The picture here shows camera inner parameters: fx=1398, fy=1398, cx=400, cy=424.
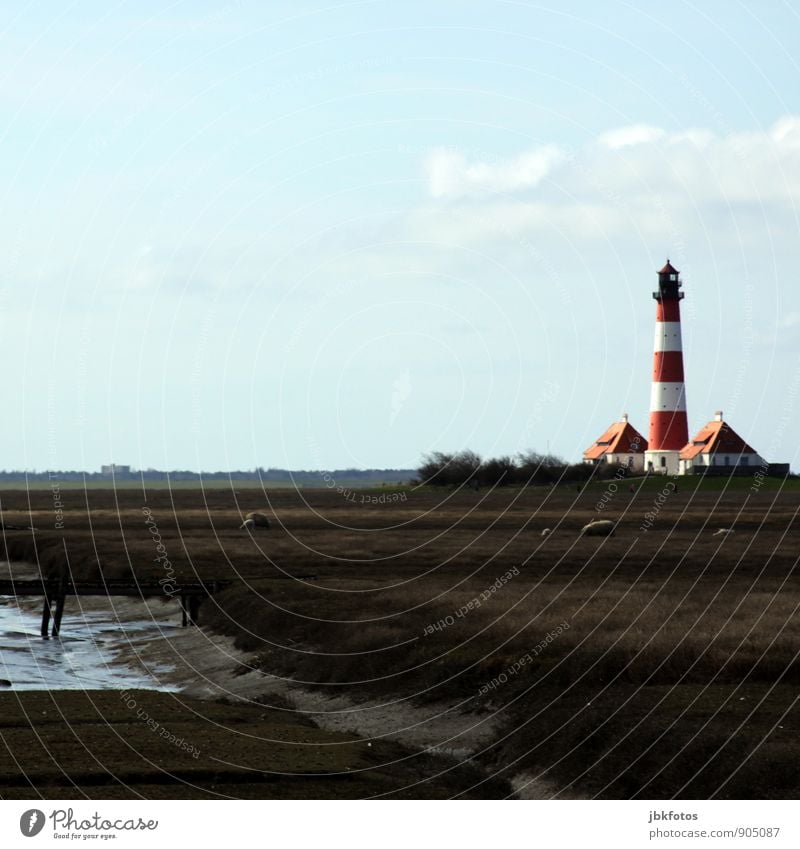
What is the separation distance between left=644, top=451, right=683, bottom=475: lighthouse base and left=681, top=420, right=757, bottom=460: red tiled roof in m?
4.21

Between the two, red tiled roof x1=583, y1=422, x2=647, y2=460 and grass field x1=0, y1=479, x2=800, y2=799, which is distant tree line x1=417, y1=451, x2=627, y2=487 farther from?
grass field x1=0, y1=479, x2=800, y2=799

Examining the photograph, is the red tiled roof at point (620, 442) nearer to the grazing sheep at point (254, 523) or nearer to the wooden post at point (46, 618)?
the grazing sheep at point (254, 523)

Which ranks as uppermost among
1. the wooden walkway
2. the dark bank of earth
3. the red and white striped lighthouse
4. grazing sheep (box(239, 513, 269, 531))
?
the red and white striped lighthouse

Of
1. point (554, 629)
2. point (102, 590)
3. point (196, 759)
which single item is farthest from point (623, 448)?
point (196, 759)

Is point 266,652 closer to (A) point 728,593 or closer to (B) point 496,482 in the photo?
(A) point 728,593

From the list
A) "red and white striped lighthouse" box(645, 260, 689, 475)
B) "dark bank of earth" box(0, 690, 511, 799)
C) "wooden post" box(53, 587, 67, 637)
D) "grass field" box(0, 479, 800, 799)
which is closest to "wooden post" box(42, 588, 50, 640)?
"wooden post" box(53, 587, 67, 637)

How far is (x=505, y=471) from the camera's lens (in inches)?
6801

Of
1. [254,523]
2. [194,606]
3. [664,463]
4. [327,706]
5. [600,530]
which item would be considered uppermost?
[664,463]

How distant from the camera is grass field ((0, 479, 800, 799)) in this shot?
25.7 m

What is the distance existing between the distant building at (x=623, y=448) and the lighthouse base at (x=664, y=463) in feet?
38.6

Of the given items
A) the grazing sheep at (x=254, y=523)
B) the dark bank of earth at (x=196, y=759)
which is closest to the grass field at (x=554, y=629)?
the dark bank of earth at (x=196, y=759)
